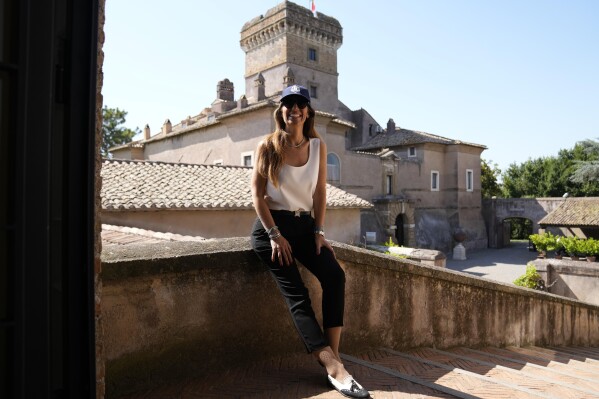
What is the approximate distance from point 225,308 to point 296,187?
1.06 metres

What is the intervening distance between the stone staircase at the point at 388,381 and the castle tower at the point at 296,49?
94.4 ft

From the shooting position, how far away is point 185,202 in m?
12.0

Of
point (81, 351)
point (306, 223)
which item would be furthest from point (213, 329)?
point (81, 351)

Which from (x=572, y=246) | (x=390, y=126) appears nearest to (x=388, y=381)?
(x=572, y=246)

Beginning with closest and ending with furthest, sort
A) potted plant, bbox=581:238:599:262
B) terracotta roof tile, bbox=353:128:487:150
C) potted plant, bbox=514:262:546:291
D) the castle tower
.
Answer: potted plant, bbox=514:262:546:291
potted plant, bbox=581:238:599:262
terracotta roof tile, bbox=353:128:487:150
the castle tower

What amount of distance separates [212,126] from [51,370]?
22.6 m

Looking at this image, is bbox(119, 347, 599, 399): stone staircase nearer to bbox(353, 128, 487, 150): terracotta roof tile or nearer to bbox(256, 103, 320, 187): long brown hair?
bbox(256, 103, 320, 187): long brown hair

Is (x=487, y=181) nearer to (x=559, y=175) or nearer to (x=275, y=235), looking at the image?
(x=559, y=175)

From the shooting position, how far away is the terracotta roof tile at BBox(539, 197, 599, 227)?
24.5 meters

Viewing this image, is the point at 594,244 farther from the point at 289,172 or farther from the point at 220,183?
the point at 289,172

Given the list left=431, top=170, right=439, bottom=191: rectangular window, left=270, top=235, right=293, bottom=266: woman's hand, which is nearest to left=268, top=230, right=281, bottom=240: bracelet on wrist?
left=270, top=235, right=293, bottom=266: woman's hand

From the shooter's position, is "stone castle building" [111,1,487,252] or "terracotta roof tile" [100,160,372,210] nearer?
"terracotta roof tile" [100,160,372,210]

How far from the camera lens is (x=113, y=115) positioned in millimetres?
43875

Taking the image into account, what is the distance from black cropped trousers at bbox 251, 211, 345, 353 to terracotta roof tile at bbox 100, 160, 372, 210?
883 cm
